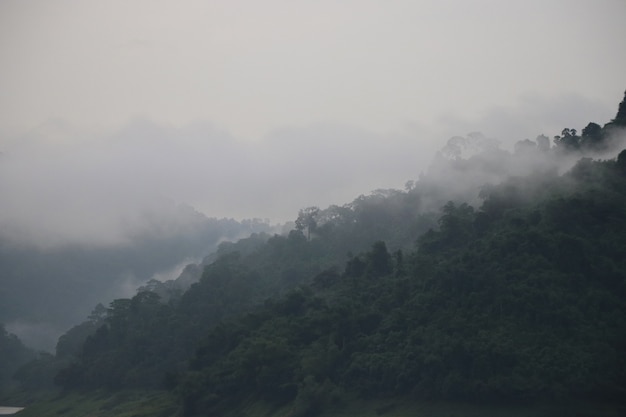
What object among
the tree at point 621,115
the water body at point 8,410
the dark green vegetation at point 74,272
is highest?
the dark green vegetation at point 74,272

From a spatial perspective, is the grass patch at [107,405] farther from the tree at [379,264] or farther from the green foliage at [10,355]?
the green foliage at [10,355]

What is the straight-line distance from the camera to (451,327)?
156 ft

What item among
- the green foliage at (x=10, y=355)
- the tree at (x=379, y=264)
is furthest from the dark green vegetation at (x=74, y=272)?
the tree at (x=379, y=264)

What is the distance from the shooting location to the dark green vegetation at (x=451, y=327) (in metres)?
42.9

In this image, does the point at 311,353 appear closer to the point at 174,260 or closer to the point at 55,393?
the point at 55,393

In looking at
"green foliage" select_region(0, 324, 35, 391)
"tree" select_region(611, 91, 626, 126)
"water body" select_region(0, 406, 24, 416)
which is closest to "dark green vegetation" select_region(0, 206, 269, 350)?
"green foliage" select_region(0, 324, 35, 391)

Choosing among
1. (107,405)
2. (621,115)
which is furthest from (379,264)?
(107,405)

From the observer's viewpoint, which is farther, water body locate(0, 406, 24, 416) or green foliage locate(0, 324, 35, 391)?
green foliage locate(0, 324, 35, 391)

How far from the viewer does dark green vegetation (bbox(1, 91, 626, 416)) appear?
42.9 m

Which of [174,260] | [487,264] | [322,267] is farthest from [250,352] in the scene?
[174,260]

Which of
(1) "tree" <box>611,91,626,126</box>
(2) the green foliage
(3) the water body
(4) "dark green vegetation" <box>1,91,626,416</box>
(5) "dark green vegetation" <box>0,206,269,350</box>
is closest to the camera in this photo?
(4) "dark green vegetation" <box>1,91,626,416</box>

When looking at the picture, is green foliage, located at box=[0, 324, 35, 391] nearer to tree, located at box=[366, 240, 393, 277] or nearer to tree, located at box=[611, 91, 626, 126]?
tree, located at box=[366, 240, 393, 277]

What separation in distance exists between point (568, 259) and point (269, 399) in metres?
23.4

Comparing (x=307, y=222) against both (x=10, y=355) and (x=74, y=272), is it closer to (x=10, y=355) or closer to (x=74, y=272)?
(x=10, y=355)
